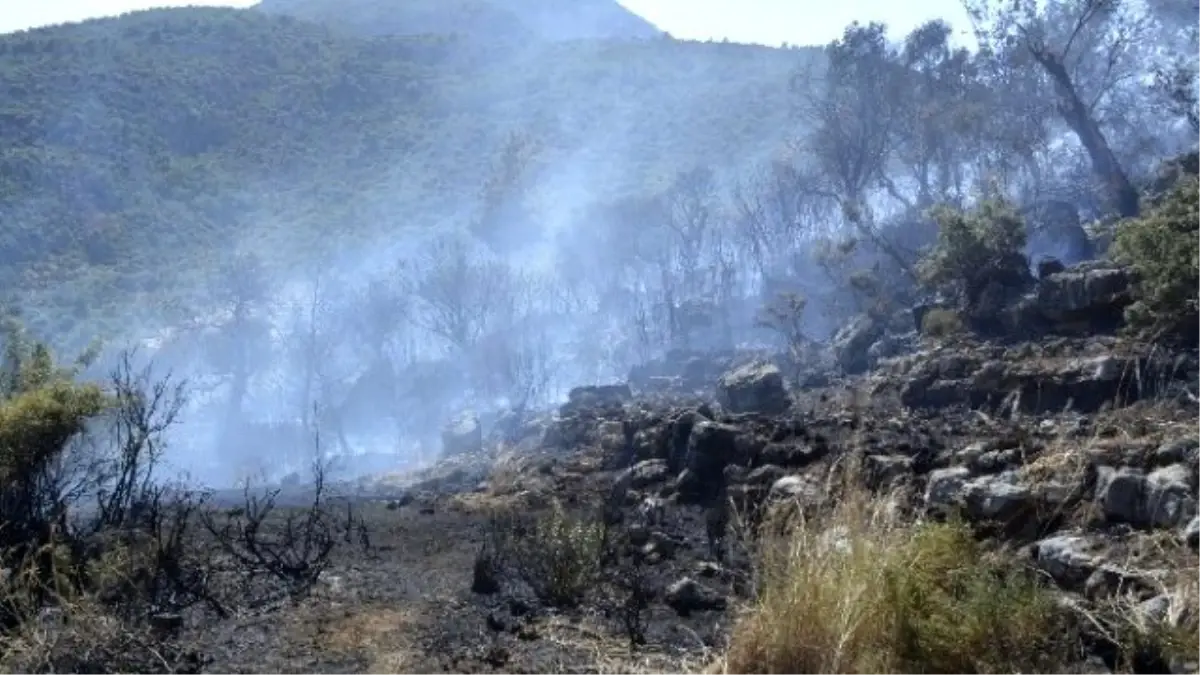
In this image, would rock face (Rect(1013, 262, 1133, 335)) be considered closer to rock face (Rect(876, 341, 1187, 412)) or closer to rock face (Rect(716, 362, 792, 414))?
rock face (Rect(876, 341, 1187, 412))

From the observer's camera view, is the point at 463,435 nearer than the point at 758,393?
No

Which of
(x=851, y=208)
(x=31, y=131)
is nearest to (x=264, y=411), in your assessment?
(x=31, y=131)

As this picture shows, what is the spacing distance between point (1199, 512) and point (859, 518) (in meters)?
2.20

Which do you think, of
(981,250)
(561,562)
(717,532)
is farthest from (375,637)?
(981,250)

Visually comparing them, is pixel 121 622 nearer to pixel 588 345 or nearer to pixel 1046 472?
→ pixel 1046 472

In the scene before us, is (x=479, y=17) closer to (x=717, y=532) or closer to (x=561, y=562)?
(x=717, y=532)

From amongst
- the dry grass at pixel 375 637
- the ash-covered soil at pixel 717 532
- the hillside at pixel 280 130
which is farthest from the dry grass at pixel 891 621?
the hillside at pixel 280 130

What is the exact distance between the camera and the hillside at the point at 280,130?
63.3m

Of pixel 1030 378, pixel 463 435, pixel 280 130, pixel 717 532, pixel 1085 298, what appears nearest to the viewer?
pixel 717 532

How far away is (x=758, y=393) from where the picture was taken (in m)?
21.7

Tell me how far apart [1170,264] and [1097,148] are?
794 inches

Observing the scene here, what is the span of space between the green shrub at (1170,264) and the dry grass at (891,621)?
26.0 feet

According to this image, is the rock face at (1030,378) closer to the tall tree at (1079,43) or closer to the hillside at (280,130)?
the tall tree at (1079,43)

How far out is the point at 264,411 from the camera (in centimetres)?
5647
